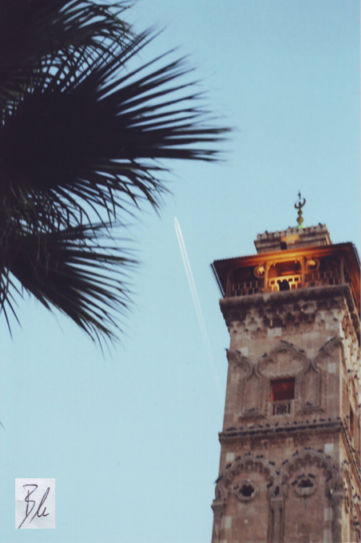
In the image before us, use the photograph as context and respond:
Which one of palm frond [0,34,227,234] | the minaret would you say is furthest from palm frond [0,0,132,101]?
the minaret

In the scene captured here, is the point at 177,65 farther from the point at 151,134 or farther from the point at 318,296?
the point at 318,296

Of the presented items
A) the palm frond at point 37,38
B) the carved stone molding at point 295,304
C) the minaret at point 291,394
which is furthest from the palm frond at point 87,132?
the carved stone molding at point 295,304

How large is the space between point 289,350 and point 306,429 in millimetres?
3206

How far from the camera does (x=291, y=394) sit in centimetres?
3056

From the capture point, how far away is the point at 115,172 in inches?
219

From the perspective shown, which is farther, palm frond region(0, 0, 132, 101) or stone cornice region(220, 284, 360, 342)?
stone cornice region(220, 284, 360, 342)

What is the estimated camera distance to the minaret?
27.5 meters

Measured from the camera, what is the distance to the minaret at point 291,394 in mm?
→ 27469

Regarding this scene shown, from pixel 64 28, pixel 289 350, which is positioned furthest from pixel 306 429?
pixel 64 28

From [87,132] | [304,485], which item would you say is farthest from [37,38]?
[304,485]

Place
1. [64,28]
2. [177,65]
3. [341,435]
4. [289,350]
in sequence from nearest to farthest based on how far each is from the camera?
[177,65], [64,28], [341,435], [289,350]

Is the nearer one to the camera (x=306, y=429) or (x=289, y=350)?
(x=306, y=429)
